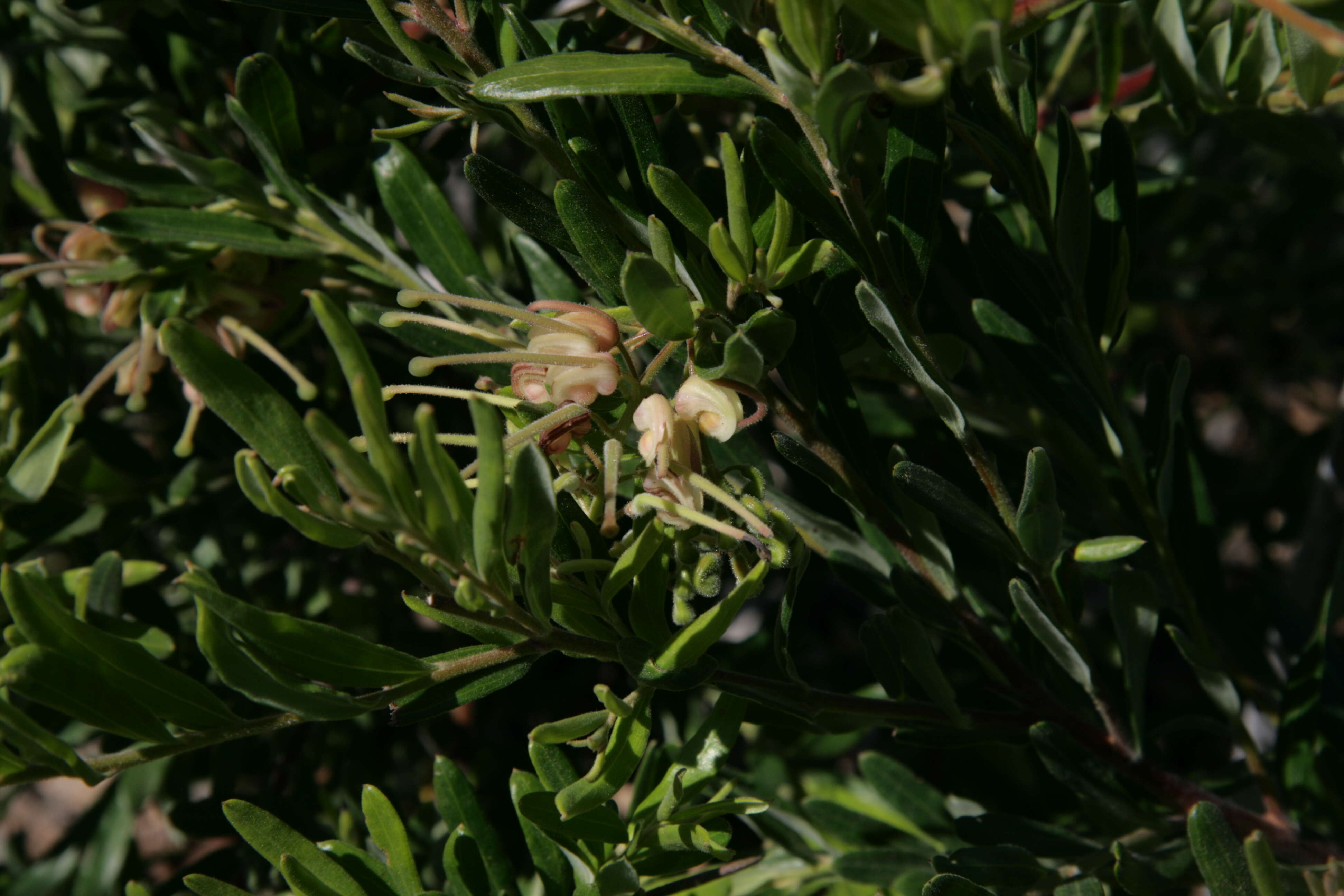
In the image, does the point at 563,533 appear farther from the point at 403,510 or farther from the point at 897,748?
the point at 897,748

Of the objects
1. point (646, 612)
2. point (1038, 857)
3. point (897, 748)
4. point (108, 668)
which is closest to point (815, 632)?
point (897, 748)

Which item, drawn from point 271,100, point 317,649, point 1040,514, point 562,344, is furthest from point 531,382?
point 271,100

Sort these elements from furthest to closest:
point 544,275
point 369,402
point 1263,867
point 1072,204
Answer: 1. point 544,275
2. point 1072,204
3. point 1263,867
4. point 369,402

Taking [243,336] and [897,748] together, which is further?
[897,748]

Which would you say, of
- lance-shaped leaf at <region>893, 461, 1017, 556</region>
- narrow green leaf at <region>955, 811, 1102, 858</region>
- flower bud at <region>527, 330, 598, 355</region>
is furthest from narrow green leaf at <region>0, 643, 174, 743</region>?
narrow green leaf at <region>955, 811, 1102, 858</region>

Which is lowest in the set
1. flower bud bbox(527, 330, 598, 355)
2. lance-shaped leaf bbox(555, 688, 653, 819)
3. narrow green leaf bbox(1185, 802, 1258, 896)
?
narrow green leaf bbox(1185, 802, 1258, 896)

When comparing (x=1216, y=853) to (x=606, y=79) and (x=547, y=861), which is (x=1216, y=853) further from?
(x=606, y=79)

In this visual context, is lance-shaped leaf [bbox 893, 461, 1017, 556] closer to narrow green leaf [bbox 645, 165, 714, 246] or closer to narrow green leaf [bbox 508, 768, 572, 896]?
narrow green leaf [bbox 645, 165, 714, 246]
